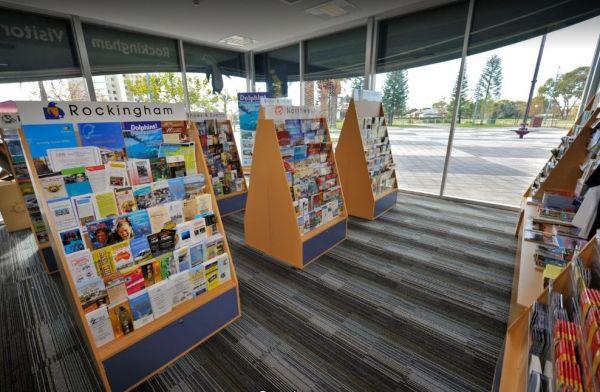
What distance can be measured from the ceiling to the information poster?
4.08 feet

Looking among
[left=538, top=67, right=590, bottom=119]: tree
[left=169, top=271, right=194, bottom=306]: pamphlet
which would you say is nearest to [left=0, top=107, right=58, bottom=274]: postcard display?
[left=169, top=271, right=194, bottom=306]: pamphlet

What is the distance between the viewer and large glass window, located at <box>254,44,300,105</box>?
6.45 m

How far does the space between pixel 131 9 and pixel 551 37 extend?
242 inches

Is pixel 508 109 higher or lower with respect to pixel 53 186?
higher

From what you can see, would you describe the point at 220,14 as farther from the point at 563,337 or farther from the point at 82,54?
the point at 563,337

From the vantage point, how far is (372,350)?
6.25 ft

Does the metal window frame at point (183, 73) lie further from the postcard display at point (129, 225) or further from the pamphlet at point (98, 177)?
the pamphlet at point (98, 177)

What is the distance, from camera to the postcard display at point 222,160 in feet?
Result: 13.7

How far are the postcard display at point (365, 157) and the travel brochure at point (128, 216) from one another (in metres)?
2.64

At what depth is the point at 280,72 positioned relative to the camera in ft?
22.2

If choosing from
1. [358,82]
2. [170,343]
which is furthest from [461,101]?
[170,343]

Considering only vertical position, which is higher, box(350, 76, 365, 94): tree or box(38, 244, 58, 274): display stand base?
box(350, 76, 365, 94): tree

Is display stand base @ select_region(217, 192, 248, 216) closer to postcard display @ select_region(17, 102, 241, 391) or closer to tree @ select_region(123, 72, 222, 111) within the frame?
tree @ select_region(123, 72, 222, 111)

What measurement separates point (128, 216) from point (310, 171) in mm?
1873
